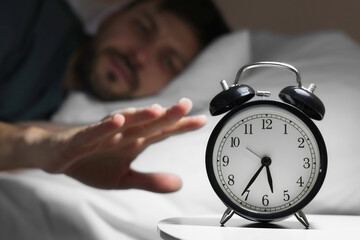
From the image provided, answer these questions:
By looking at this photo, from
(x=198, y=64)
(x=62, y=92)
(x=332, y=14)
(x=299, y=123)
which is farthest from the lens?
(x=332, y=14)

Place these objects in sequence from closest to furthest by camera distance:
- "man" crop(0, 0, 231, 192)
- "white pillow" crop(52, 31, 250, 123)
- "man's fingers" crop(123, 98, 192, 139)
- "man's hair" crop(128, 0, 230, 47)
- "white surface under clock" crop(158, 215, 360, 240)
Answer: "white surface under clock" crop(158, 215, 360, 240) → "man's fingers" crop(123, 98, 192, 139) → "white pillow" crop(52, 31, 250, 123) → "man" crop(0, 0, 231, 192) → "man's hair" crop(128, 0, 230, 47)

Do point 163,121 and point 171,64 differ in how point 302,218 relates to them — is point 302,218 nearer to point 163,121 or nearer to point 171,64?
point 163,121

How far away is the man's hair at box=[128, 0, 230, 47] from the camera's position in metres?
2.17

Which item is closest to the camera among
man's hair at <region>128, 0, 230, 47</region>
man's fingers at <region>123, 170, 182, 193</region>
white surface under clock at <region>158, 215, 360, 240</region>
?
white surface under clock at <region>158, 215, 360, 240</region>

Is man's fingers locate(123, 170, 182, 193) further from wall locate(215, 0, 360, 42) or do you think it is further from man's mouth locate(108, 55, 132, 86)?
wall locate(215, 0, 360, 42)

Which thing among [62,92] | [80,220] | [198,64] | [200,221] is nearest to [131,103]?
[198,64]

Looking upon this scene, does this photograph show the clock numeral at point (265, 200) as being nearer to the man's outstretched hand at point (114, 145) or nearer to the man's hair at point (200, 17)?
the man's outstretched hand at point (114, 145)

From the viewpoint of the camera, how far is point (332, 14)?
2.18 meters

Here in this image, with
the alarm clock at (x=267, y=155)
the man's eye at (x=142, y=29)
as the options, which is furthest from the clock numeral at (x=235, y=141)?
the man's eye at (x=142, y=29)

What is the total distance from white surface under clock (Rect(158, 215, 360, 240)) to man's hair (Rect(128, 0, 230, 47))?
4.29 feet

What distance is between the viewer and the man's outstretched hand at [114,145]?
0.90m

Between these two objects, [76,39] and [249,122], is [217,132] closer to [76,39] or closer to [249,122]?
[249,122]

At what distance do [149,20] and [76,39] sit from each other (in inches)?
10.6

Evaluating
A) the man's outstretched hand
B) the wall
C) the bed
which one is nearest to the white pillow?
the bed
